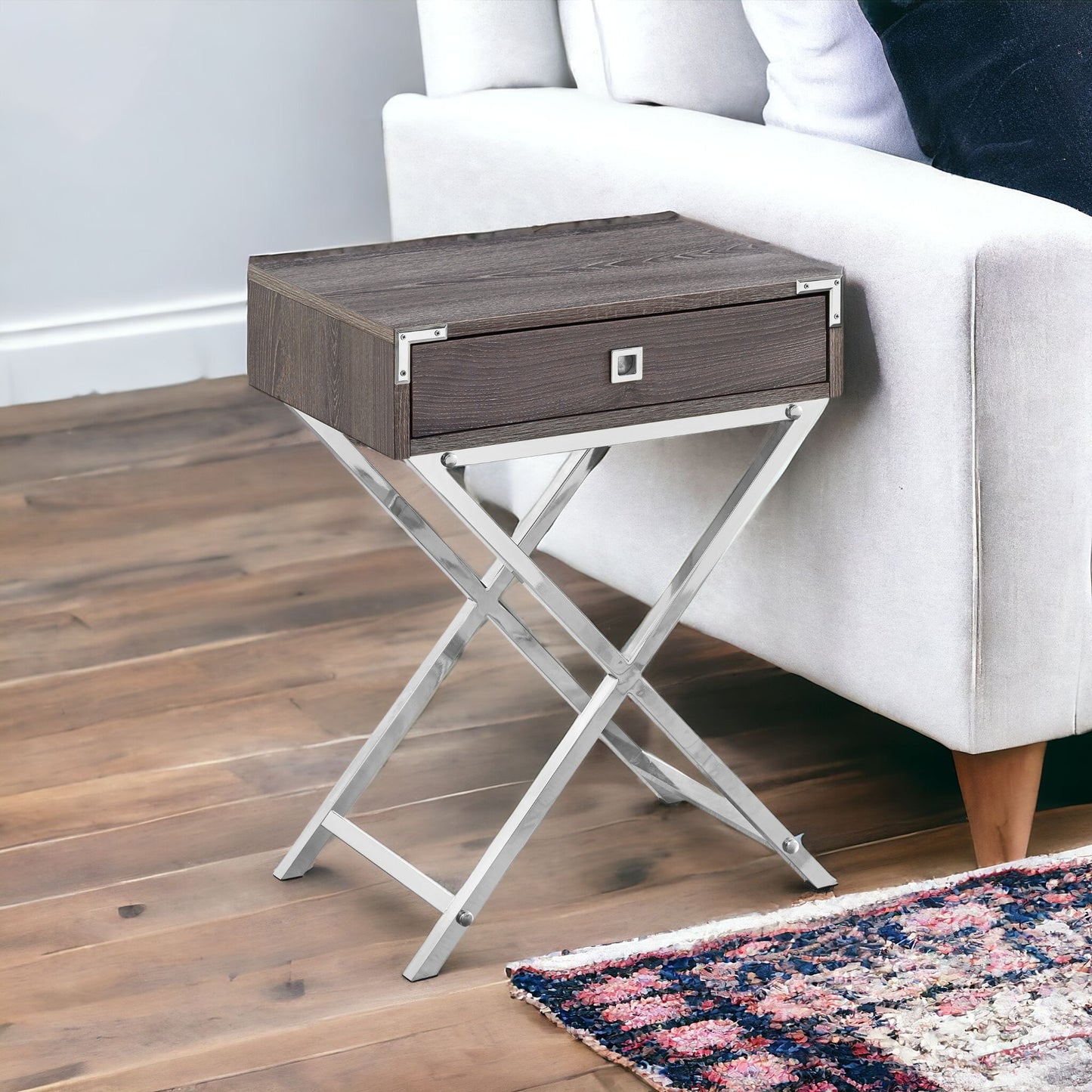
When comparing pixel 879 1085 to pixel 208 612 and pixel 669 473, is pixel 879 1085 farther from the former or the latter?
pixel 208 612

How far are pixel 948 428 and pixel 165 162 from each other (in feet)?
7.37

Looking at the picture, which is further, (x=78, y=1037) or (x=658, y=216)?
(x=658, y=216)

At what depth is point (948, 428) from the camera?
1.35 m

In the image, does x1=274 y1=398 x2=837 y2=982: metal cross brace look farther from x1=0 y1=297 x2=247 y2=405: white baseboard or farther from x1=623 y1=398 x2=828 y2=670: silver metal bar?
x1=0 y1=297 x2=247 y2=405: white baseboard

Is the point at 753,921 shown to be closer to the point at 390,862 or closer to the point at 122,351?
the point at 390,862

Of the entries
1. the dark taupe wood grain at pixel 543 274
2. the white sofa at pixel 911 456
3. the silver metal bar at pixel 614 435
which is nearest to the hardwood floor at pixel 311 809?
the white sofa at pixel 911 456

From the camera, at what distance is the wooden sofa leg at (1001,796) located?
1.48 metres

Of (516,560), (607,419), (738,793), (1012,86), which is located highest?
(1012,86)

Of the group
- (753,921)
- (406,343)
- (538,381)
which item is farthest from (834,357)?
(753,921)

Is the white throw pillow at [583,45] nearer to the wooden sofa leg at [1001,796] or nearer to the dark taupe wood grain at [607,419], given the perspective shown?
the dark taupe wood grain at [607,419]

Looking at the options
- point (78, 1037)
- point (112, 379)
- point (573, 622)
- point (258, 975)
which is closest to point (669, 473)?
point (573, 622)

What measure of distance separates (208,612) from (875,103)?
107 centimetres

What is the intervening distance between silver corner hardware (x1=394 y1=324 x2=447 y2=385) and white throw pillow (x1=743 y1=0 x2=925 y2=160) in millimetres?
655

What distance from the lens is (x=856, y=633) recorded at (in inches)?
58.8
